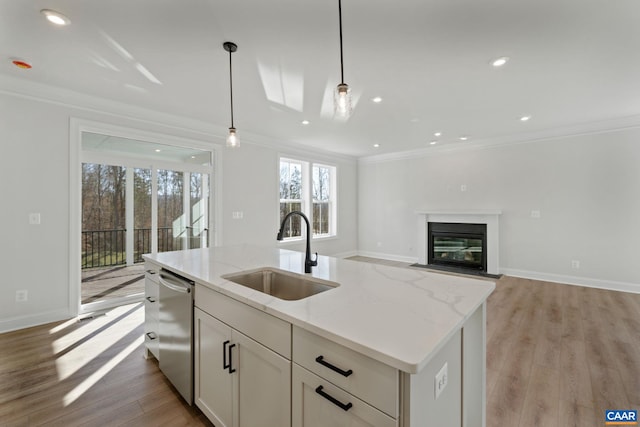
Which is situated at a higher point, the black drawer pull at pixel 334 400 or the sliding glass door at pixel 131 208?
the sliding glass door at pixel 131 208

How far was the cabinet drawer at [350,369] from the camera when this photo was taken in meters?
0.80

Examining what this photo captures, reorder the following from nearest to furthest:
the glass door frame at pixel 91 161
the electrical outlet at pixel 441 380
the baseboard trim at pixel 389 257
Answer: the electrical outlet at pixel 441 380 < the glass door frame at pixel 91 161 < the baseboard trim at pixel 389 257

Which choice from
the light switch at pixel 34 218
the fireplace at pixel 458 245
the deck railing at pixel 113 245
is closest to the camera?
the light switch at pixel 34 218

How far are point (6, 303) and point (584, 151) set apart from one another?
7.93 metres

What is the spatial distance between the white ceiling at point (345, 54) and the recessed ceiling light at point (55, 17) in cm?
4

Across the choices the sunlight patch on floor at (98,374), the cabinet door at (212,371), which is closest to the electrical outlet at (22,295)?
the sunlight patch on floor at (98,374)

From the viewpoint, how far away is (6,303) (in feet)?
9.43

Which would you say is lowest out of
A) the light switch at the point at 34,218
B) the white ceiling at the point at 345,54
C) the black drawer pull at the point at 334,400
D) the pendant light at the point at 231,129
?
the black drawer pull at the point at 334,400

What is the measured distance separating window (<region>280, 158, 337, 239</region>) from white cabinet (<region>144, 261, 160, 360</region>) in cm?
359

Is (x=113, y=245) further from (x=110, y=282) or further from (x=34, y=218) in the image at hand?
(x=34, y=218)

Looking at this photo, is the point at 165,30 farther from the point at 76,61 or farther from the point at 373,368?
the point at 373,368

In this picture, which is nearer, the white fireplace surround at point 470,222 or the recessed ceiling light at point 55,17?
the recessed ceiling light at point 55,17

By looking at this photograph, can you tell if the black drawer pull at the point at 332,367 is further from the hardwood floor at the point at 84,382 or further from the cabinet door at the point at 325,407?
the hardwood floor at the point at 84,382

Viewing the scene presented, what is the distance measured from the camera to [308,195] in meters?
6.12
